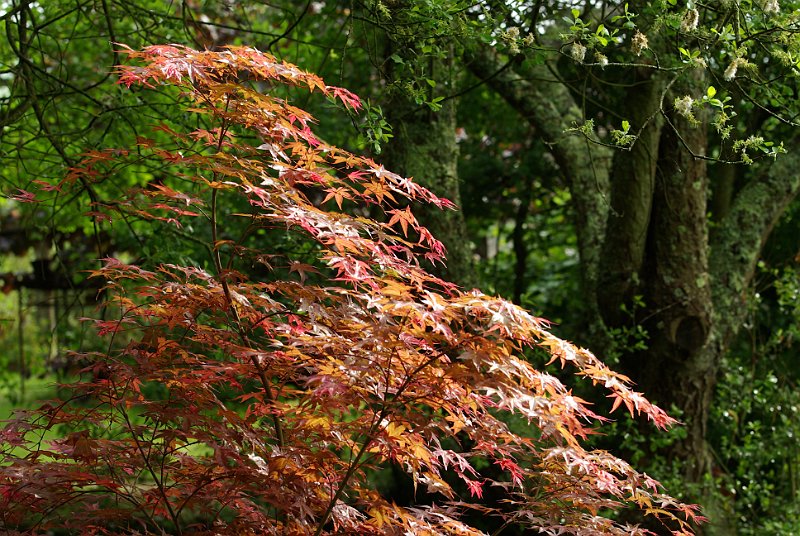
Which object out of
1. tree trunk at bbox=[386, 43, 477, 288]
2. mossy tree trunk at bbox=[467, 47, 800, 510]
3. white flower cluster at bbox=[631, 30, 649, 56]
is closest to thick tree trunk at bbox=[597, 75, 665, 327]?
mossy tree trunk at bbox=[467, 47, 800, 510]

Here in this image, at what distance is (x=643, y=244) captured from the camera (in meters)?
4.06

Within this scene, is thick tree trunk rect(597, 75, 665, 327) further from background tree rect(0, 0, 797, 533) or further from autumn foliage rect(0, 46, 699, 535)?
autumn foliage rect(0, 46, 699, 535)

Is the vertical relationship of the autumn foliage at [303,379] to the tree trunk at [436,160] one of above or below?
below

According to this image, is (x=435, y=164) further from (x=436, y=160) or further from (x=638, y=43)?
(x=638, y=43)

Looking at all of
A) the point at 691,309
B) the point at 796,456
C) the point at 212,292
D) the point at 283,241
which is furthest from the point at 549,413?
the point at 796,456

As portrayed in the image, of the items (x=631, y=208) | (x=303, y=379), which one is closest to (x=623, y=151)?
(x=631, y=208)

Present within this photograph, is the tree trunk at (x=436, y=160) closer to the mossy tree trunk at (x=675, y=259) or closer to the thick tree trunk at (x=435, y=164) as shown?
the thick tree trunk at (x=435, y=164)

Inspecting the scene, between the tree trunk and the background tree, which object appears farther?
the tree trunk

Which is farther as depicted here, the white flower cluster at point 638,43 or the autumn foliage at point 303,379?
the white flower cluster at point 638,43

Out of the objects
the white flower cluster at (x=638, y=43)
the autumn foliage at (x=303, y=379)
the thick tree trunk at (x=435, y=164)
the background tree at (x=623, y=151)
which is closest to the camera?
the autumn foliage at (x=303, y=379)

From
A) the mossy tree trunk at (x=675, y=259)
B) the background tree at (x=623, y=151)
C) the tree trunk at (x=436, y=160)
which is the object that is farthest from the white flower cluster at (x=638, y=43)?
the tree trunk at (x=436, y=160)

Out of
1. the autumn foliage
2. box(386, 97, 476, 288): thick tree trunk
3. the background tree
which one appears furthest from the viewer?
box(386, 97, 476, 288): thick tree trunk

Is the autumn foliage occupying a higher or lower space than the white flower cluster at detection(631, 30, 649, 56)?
lower

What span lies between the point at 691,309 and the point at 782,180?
920mm
